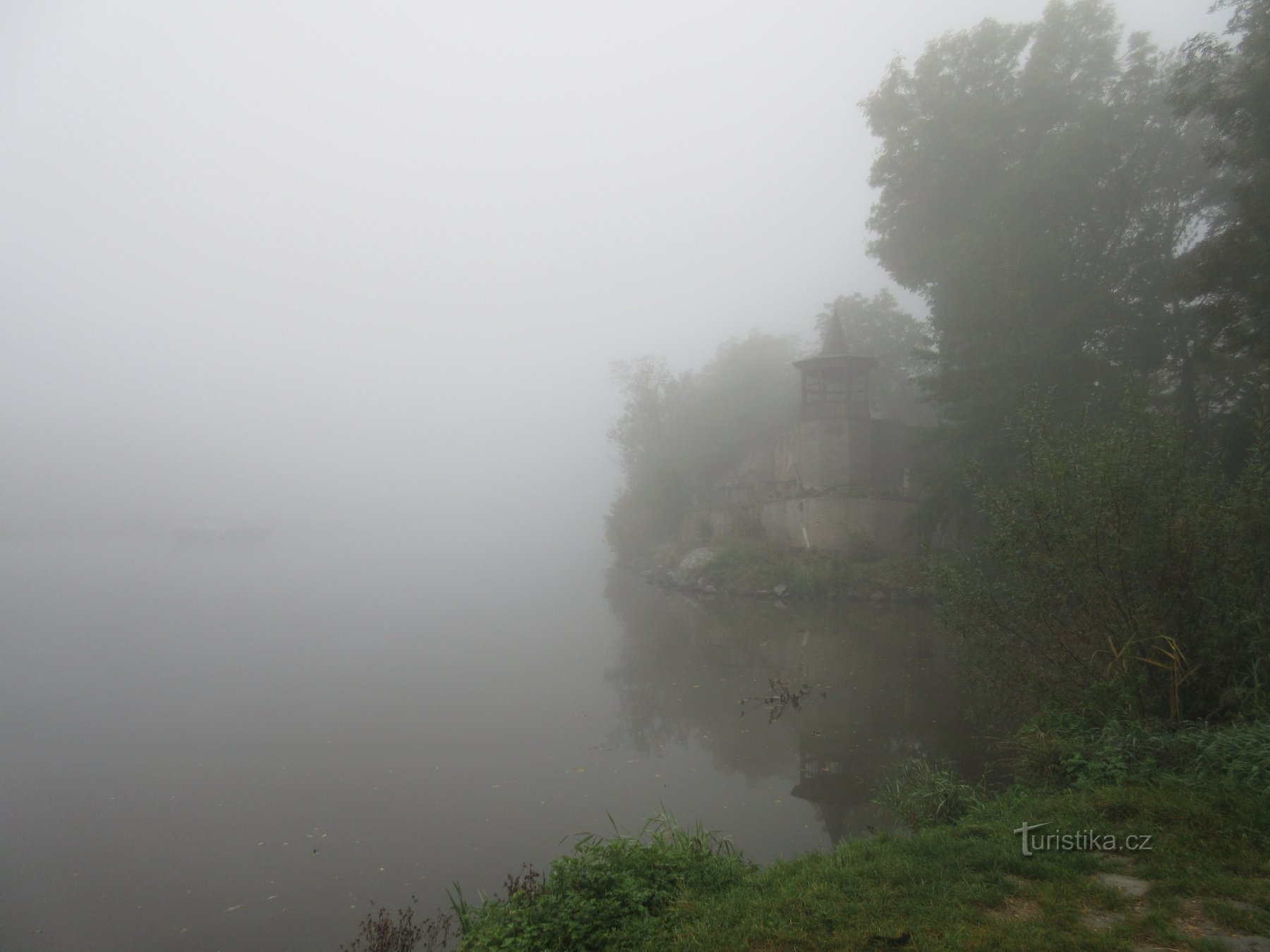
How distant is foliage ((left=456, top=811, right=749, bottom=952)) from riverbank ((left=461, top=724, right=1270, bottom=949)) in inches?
0.5

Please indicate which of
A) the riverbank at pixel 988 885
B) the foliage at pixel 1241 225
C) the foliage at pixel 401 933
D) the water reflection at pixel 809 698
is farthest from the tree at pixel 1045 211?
the foliage at pixel 401 933

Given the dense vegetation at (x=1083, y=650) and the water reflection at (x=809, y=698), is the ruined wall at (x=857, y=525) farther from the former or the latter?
the dense vegetation at (x=1083, y=650)

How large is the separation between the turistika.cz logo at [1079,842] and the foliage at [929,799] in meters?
1.02

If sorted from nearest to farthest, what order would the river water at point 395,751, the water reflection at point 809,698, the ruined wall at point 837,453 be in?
the river water at point 395,751 → the water reflection at point 809,698 → the ruined wall at point 837,453

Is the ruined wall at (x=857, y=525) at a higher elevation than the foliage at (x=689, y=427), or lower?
lower

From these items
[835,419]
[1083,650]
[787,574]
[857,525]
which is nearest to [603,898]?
[1083,650]

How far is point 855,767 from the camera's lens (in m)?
8.59

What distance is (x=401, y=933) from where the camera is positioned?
5395 mm

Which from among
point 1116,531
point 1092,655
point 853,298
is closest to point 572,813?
point 1092,655

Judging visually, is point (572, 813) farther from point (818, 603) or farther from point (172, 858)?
point (818, 603)

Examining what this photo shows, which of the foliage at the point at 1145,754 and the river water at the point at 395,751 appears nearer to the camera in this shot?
the foliage at the point at 1145,754

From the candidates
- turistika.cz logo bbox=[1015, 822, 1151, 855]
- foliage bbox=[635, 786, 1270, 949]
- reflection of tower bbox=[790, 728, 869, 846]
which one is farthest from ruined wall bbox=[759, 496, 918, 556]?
turistika.cz logo bbox=[1015, 822, 1151, 855]

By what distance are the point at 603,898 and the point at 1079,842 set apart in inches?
114

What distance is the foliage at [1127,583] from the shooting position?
5988 millimetres
